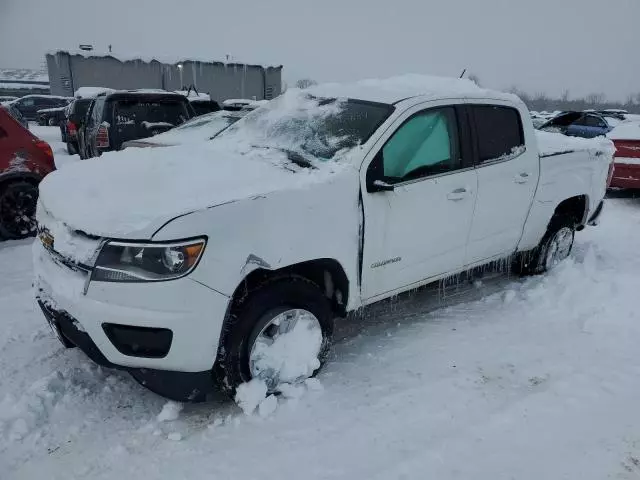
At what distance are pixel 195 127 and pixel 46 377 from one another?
16.9 feet

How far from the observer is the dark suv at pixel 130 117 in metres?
8.07

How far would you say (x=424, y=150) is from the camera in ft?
11.3

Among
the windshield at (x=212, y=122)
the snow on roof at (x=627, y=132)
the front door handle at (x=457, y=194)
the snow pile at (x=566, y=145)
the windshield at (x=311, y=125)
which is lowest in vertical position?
the snow on roof at (x=627, y=132)

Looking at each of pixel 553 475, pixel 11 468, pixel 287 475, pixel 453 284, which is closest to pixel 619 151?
pixel 453 284

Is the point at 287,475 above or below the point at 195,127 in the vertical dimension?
below

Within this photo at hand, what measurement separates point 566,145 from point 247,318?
3768 mm

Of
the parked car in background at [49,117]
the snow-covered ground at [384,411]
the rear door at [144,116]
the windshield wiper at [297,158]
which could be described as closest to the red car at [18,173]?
the snow-covered ground at [384,411]

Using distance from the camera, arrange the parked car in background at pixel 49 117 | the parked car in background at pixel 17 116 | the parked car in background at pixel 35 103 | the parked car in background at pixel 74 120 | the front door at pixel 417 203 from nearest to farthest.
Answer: the front door at pixel 417 203 → the parked car in background at pixel 17 116 → the parked car in background at pixel 74 120 → the parked car in background at pixel 49 117 → the parked car in background at pixel 35 103

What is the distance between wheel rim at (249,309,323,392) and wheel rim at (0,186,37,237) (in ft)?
14.3

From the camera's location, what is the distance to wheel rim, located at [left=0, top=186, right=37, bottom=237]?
5.68 metres

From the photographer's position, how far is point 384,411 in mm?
2850

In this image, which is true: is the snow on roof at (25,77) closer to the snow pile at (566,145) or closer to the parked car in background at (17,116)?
the parked car in background at (17,116)

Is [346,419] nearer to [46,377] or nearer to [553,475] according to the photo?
[553,475]

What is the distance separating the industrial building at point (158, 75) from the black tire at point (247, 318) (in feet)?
88.9
